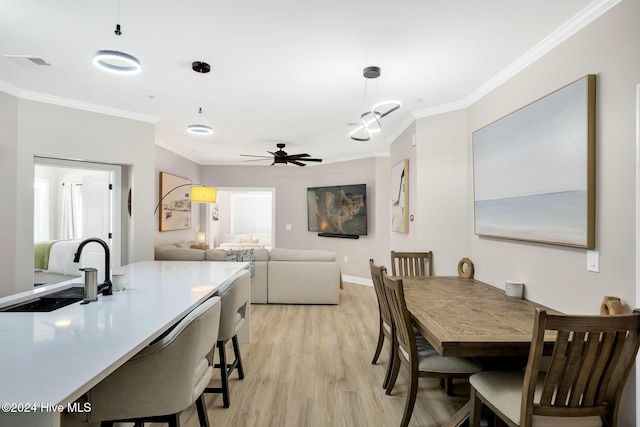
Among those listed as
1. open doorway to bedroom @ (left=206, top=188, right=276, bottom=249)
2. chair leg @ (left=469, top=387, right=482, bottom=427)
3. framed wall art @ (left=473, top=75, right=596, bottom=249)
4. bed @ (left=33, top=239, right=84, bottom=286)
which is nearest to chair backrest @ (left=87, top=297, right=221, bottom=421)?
chair leg @ (left=469, top=387, right=482, bottom=427)

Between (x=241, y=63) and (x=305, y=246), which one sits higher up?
(x=241, y=63)

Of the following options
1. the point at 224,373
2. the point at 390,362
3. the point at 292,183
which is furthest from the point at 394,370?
the point at 292,183

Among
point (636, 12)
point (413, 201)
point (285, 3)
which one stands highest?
point (285, 3)

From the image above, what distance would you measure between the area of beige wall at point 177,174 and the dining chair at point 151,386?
12.5 ft

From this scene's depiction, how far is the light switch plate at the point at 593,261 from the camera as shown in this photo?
194cm

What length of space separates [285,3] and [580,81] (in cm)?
183

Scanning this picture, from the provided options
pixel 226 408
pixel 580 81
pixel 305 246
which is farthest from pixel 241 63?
pixel 305 246

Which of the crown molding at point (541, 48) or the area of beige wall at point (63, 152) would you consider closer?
the crown molding at point (541, 48)

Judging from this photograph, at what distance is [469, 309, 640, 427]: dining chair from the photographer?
1.33 metres

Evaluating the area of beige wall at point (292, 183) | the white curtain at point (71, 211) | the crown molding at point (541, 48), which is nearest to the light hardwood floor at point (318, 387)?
the white curtain at point (71, 211)

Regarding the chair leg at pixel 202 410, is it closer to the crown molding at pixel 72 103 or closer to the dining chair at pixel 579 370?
the dining chair at pixel 579 370

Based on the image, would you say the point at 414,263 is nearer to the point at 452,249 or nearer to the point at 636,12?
the point at 452,249

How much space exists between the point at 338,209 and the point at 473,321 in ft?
17.5

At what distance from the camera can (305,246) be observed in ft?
25.7
